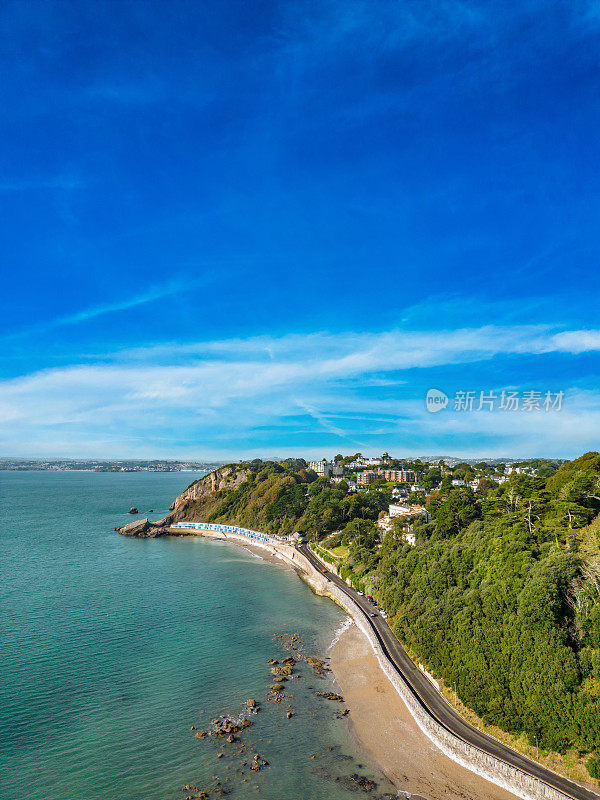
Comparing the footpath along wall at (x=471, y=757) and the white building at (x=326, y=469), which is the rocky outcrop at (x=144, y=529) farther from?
the footpath along wall at (x=471, y=757)

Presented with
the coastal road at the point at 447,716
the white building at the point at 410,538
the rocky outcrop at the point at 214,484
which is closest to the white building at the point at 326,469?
the rocky outcrop at the point at 214,484

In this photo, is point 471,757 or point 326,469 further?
point 326,469

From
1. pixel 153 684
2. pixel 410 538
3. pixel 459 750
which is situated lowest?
pixel 153 684

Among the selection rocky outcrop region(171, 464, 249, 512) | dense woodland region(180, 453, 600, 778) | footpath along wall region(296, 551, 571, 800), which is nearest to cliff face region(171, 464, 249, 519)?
rocky outcrop region(171, 464, 249, 512)

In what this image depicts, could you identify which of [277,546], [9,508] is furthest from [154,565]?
[9,508]

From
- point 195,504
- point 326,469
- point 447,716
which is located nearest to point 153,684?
point 447,716

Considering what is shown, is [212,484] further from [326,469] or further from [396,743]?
[396,743]

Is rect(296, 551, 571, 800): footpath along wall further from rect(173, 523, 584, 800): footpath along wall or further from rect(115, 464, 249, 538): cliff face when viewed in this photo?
rect(115, 464, 249, 538): cliff face
